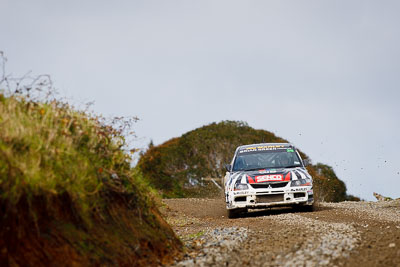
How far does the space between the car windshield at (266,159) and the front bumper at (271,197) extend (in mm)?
1120

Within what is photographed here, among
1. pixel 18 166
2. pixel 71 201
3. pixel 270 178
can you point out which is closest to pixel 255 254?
pixel 71 201

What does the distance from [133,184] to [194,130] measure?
23576 mm

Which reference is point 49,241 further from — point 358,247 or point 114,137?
point 358,247

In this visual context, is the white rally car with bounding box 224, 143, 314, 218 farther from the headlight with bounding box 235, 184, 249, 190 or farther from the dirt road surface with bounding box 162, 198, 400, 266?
the dirt road surface with bounding box 162, 198, 400, 266

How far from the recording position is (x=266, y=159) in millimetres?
14031

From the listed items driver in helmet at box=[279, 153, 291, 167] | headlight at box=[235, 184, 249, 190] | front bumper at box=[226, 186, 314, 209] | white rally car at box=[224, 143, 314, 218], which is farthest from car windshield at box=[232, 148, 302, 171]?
front bumper at box=[226, 186, 314, 209]

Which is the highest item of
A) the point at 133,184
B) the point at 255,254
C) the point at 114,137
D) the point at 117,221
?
the point at 114,137

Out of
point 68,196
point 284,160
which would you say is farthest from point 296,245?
point 284,160

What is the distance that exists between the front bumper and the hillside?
1347 centimetres

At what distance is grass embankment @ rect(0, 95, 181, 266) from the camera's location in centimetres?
477

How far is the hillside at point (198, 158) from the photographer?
89.6ft

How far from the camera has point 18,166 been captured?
5000mm

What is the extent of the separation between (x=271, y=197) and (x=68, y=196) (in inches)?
309

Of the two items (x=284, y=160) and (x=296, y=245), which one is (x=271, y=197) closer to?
(x=284, y=160)
